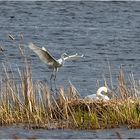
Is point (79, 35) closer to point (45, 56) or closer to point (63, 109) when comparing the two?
point (45, 56)

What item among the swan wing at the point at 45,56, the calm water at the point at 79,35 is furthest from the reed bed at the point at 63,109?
the swan wing at the point at 45,56

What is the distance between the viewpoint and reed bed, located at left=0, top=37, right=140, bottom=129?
14562 mm

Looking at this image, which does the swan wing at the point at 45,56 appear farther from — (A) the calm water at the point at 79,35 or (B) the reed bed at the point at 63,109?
(A) the calm water at the point at 79,35

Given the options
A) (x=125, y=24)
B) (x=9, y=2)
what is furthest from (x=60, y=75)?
(x=9, y=2)

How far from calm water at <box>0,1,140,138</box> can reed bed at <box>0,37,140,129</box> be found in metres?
0.20

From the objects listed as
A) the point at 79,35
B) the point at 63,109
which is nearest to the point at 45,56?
the point at 63,109

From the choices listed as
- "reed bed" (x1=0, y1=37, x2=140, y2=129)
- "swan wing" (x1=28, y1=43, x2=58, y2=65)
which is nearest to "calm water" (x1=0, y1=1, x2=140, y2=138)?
"reed bed" (x1=0, y1=37, x2=140, y2=129)

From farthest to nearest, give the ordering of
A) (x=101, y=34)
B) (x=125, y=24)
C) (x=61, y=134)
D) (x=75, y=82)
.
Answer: (x=125, y=24) → (x=101, y=34) → (x=75, y=82) → (x=61, y=134)

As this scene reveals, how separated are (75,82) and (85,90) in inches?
53.8

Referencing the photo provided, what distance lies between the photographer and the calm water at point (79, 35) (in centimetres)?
2156

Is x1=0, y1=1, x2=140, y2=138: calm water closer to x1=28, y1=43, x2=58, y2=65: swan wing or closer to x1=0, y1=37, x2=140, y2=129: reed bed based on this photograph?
x1=0, y1=37, x2=140, y2=129: reed bed

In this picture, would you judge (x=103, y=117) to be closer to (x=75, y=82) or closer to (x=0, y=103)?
(x=0, y=103)

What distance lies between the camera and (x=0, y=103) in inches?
587

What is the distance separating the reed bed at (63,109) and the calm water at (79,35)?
0.20 m
